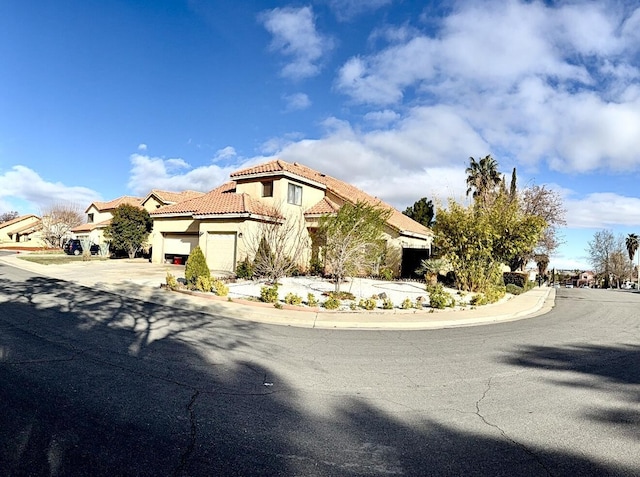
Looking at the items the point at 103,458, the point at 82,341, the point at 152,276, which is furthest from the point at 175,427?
the point at 152,276

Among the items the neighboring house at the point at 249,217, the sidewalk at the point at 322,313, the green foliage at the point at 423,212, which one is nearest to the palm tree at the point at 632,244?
the green foliage at the point at 423,212

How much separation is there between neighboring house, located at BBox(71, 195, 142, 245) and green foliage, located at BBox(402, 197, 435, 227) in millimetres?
28648

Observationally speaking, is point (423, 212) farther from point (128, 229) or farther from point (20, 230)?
point (20, 230)

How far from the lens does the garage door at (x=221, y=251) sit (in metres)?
21.0

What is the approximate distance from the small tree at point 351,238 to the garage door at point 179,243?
11.3 m

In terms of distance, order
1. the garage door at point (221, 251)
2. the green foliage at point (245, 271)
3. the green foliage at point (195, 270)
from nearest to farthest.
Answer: the green foliage at point (195, 270) → the green foliage at point (245, 271) → the garage door at point (221, 251)

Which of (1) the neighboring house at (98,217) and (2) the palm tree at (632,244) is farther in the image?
(2) the palm tree at (632,244)

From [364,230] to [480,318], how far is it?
618cm

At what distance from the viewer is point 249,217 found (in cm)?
2030

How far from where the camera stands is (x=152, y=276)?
18797mm

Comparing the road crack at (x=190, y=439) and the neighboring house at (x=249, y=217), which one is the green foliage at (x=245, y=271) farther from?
the road crack at (x=190, y=439)

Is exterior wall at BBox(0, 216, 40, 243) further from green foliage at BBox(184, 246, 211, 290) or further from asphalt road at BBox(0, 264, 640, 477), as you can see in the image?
asphalt road at BBox(0, 264, 640, 477)

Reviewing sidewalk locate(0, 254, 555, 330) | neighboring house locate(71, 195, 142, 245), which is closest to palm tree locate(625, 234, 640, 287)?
sidewalk locate(0, 254, 555, 330)

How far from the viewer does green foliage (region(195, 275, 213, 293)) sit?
14.2 metres
